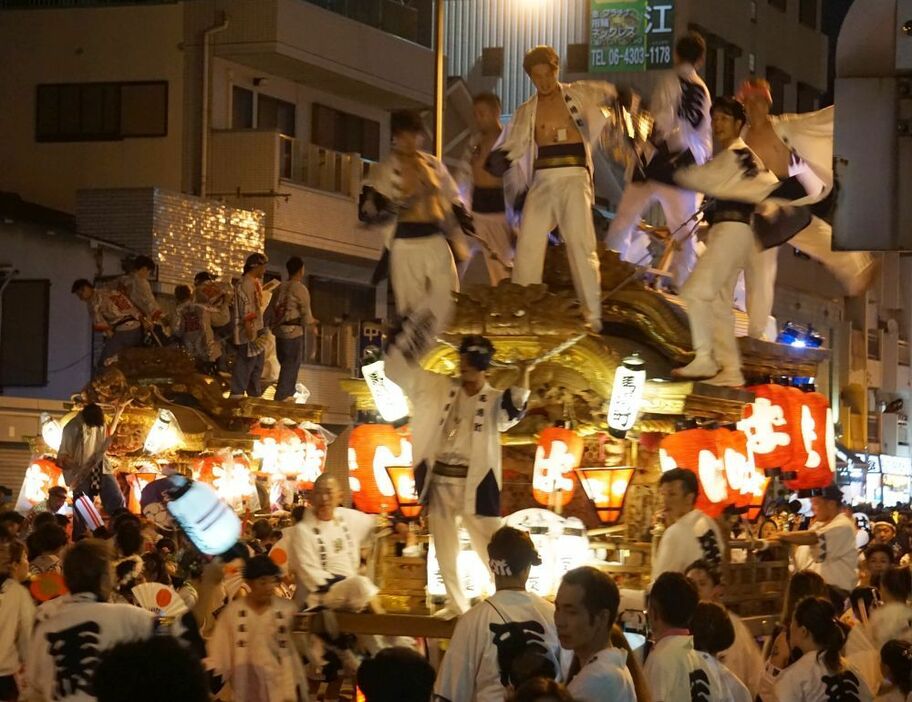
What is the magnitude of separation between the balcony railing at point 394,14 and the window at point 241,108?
5.93ft

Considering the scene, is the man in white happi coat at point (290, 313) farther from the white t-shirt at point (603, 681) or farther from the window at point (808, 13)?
the window at point (808, 13)

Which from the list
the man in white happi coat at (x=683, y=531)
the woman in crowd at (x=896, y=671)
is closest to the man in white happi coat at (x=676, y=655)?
the woman in crowd at (x=896, y=671)

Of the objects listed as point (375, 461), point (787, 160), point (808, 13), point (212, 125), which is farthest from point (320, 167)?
point (808, 13)

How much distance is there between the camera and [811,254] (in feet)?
45.8

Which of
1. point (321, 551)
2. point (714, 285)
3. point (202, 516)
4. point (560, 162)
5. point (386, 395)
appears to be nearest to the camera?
point (202, 516)

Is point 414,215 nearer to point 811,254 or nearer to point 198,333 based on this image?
point 811,254

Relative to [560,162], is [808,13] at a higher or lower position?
Answer: higher

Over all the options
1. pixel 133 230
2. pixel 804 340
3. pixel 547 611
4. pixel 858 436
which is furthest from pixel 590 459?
pixel 858 436

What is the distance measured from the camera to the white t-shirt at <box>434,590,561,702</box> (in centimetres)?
662

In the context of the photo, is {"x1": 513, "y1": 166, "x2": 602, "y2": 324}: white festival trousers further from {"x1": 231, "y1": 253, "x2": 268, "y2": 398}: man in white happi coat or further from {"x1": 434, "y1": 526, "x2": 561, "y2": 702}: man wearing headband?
{"x1": 231, "y1": 253, "x2": 268, "y2": 398}: man in white happi coat

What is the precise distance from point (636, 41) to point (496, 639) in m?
25.0

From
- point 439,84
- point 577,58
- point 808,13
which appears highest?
point 808,13

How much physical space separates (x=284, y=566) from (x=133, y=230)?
12814 mm

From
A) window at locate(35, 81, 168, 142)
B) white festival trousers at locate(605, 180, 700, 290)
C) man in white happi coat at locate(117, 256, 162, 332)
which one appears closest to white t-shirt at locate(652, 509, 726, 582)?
white festival trousers at locate(605, 180, 700, 290)
